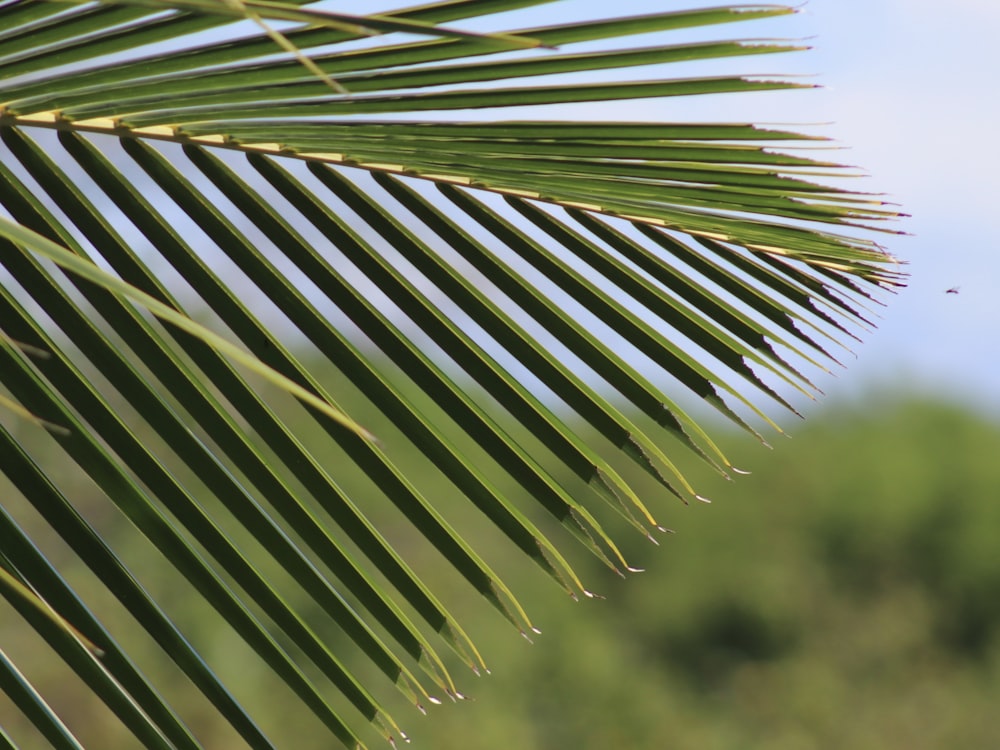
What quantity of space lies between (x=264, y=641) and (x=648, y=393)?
321 millimetres

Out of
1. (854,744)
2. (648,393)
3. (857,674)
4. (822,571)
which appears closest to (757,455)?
(822,571)

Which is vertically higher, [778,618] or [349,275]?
[349,275]

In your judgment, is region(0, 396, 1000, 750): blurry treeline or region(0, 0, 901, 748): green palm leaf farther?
region(0, 396, 1000, 750): blurry treeline

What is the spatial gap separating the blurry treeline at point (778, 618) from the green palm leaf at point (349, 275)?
1221 cm

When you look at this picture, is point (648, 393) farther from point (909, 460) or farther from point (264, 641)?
point (909, 460)

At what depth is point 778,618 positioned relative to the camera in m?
20.7

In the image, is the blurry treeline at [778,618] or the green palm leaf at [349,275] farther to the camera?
the blurry treeline at [778,618]

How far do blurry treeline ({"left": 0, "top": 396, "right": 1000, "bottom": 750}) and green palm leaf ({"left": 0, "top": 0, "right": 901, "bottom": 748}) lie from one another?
1221 centimetres

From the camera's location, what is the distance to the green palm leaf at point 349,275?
1.94 feet

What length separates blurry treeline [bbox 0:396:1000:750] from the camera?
16422mm

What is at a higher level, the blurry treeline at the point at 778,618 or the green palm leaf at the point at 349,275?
the green palm leaf at the point at 349,275

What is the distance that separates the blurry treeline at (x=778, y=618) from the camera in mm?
16422

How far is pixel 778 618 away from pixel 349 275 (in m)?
21.3

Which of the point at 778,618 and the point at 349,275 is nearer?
the point at 349,275
